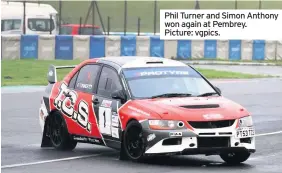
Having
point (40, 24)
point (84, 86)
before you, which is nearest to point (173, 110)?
point (84, 86)

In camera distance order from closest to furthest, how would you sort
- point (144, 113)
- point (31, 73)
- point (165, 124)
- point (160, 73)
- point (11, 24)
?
1. point (165, 124)
2. point (144, 113)
3. point (160, 73)
4. point (31, 73)
5. point (11, 24)

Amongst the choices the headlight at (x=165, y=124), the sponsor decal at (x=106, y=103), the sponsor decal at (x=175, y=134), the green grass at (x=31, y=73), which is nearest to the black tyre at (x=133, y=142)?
the headlight at (x=165, y=124)

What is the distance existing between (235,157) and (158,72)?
165 cm

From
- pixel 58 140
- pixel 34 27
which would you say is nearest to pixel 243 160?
pixel 58 140

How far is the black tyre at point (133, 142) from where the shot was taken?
1201 cm

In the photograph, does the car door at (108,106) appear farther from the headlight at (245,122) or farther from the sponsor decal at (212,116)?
the headlight at (245,122)

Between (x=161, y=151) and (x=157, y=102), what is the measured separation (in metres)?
0.75

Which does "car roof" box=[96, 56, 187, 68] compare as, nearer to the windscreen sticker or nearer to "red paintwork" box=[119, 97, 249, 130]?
the windscreen sticker

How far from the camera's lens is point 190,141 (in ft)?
38.3

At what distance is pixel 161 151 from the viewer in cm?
1177

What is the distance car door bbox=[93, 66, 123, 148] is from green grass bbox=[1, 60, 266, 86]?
16722mm

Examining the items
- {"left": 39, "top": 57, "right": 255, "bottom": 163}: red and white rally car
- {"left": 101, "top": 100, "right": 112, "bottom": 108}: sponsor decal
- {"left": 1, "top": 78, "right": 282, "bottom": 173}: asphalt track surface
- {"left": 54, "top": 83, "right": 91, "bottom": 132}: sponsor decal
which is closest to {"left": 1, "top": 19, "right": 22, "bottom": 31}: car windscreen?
{"left": 1, "top": 78, "right": 282, "bottom": 173}: asphalt track surface

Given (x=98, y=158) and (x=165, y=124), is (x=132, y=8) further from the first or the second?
(x=165, y=124)

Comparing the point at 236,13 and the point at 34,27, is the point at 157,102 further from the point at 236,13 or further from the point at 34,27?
the point at 34,27
